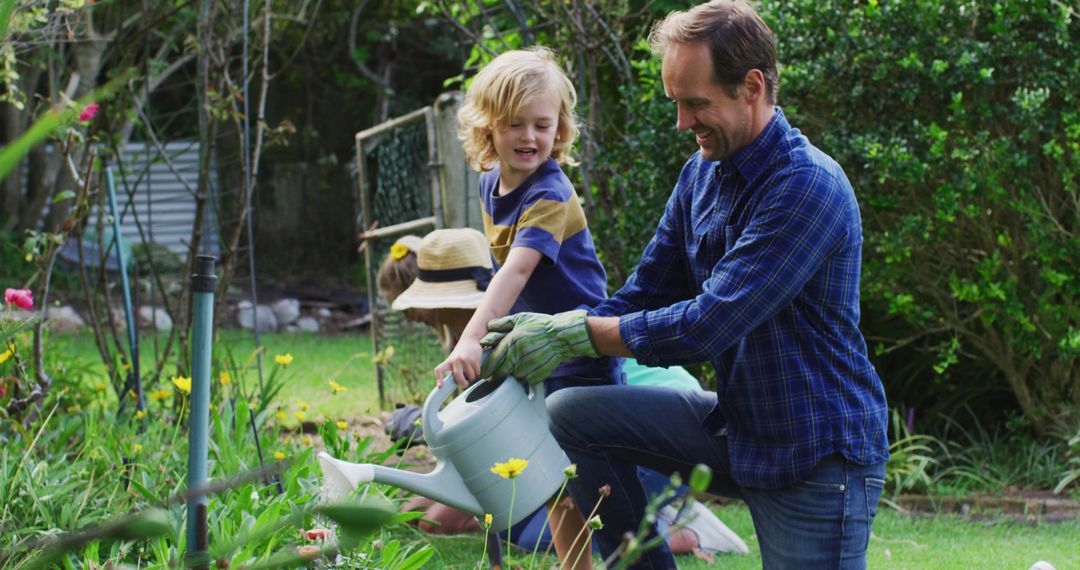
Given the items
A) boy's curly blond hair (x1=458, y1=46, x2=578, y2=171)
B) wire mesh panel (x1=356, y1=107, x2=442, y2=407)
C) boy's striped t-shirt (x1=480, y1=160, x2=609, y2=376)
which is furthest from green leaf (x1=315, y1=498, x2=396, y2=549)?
wire mesh panel (x1=356, y1=107, x2=442, y2=407)

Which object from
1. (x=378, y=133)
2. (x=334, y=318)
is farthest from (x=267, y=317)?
(x=378, y=133)

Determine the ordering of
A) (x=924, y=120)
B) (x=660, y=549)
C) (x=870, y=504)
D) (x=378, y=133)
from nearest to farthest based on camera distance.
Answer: (x=870, y=504)
(x=660, y=549)
(x=924, y=120)
(x=378, y=133)

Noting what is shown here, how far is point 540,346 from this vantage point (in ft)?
7.80

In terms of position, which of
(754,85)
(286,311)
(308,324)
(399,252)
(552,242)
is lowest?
(308,324)

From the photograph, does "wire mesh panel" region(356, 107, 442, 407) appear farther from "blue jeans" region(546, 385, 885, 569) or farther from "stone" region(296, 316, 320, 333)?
"stone" region(296, 316, 320, 333)

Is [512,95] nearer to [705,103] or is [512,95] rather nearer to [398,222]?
[705,103]

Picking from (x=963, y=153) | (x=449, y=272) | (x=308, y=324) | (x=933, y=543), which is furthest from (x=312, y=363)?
(x=933, y=543)

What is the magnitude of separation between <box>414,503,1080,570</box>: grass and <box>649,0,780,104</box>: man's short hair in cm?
159

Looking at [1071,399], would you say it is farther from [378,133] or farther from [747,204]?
[378,133]

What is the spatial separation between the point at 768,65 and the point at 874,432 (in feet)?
2.37

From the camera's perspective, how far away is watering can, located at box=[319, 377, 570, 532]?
236 centimetres

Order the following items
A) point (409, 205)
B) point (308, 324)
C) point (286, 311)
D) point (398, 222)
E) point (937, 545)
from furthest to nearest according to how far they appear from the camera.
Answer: point (286, 311) → point (308, 324) → point (398, 222) → point (409, 205) → point (937, 545)

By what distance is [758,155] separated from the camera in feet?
7.59

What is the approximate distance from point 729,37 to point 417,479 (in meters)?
1.02
